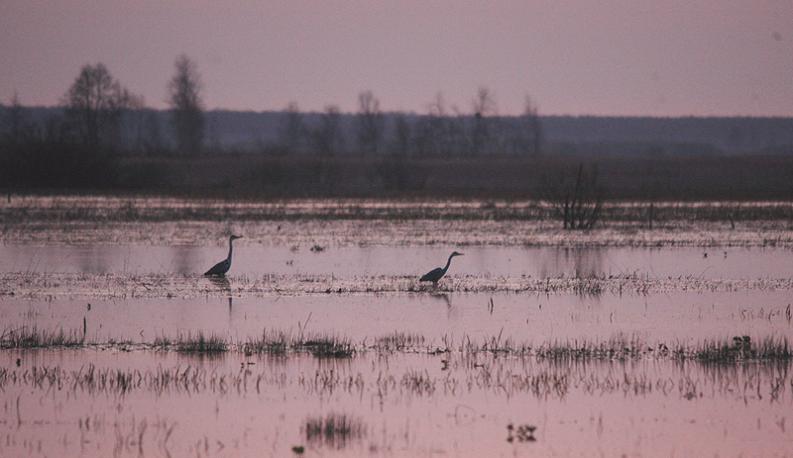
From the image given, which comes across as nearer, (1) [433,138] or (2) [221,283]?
(2) [221,283]

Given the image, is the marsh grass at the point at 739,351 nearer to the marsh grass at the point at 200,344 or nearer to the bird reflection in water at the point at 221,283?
the marsh grass at the point at 200,344

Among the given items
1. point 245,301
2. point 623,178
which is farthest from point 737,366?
point 623,178

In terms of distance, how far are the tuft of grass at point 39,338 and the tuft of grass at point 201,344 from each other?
1.21m

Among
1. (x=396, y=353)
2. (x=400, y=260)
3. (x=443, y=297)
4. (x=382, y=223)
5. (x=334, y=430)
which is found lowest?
(x=334, y=430)

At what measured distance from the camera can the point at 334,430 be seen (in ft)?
35.9

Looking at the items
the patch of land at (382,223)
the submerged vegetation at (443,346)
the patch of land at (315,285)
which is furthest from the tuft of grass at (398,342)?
the patch of land at (382,223)

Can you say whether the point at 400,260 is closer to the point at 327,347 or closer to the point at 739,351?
the point at 327,347

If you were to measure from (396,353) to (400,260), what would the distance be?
41.5 ft

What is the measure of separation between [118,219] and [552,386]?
102ft

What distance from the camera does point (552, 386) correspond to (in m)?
12.7

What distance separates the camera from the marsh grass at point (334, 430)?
10.6 m

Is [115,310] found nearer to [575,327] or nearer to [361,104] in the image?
[575,327]

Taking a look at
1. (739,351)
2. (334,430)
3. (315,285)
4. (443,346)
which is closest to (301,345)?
(443,346)

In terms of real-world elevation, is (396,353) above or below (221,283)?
below
